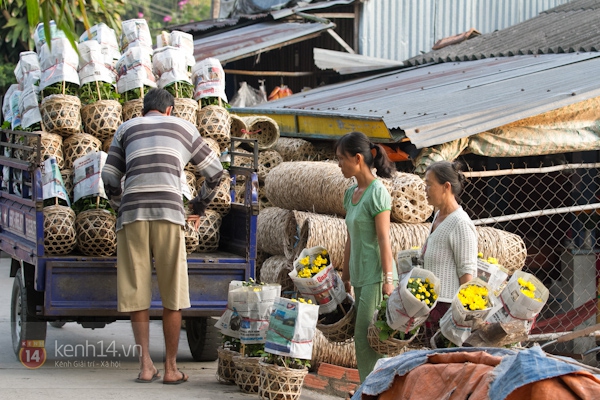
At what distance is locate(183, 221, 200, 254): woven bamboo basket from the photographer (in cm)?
713

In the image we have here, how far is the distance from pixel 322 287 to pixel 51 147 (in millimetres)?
2831

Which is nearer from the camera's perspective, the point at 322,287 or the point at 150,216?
the point at 322,287

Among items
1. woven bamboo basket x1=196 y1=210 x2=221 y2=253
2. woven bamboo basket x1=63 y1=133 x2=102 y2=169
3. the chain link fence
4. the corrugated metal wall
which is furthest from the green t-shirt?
the corrugated metal wall

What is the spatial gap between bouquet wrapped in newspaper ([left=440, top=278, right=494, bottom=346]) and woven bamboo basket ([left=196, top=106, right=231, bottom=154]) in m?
3.50

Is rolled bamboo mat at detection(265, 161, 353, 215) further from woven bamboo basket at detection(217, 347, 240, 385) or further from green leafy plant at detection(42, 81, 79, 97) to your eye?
green leafy plant at detection(42, 81, 79, 97)

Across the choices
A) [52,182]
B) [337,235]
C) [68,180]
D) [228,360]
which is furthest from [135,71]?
[228,360]

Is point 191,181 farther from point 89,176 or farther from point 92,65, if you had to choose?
point 92,65

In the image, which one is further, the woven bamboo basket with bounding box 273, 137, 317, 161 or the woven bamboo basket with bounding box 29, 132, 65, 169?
the woven bamboo basket with bounding box 273, 137, 317, 161

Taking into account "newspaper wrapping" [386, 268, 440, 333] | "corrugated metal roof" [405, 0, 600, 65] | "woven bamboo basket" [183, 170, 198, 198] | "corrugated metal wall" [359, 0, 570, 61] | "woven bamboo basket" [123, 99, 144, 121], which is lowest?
"newspaper wrapping" [386, 268, 440, 333]

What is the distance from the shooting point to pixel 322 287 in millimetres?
5941

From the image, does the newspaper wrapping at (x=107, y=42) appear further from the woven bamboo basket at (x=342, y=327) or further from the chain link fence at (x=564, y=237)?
the chain link fence at (x=564, y=237)

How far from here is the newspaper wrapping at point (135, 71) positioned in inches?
311

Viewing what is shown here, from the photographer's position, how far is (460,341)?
16.5 feet

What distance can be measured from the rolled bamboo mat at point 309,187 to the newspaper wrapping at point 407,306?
2694mm
